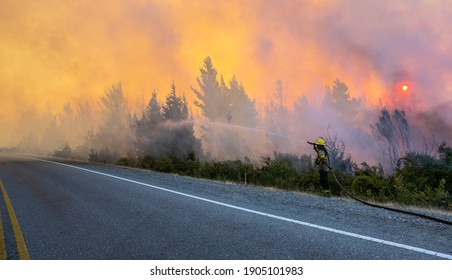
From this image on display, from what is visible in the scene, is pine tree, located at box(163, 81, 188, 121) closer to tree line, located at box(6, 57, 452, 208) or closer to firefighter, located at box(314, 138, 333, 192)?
tree line, located at box(6, 57, 452, 208)

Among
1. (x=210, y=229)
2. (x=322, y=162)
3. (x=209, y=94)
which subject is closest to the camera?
(x=210, y=229)

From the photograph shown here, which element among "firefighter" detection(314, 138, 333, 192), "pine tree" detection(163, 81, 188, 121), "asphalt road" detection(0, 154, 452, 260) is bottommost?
"asphalt road" detection(0, 154, 452, 260)

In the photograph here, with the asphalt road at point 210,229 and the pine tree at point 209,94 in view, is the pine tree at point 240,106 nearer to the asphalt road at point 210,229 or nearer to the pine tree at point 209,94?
the pine tree at point 209,94

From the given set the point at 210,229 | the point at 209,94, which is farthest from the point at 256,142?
the point at 210,229

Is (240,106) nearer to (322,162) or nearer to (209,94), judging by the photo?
(209,94)

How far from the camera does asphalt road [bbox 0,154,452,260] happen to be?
13.1 feet

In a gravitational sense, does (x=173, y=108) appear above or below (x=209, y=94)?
below

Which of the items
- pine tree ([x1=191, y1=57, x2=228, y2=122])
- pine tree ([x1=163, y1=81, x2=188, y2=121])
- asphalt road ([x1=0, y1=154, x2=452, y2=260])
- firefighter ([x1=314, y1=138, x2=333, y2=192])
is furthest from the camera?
pine tree ([x1=191, y1=57, x2=228, y2=122])

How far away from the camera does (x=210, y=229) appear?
193 inches

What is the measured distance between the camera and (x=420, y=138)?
39156 mm

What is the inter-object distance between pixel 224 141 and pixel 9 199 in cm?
4278

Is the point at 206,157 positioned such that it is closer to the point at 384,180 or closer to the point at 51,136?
the point at 384,180

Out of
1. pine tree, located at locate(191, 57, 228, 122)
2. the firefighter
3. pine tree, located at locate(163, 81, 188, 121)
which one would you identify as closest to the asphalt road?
the firefighter
